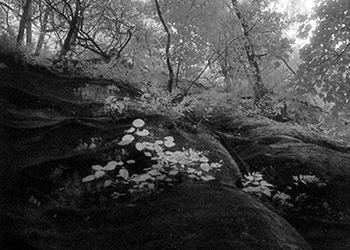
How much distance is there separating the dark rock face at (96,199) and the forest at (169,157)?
13 millimetres

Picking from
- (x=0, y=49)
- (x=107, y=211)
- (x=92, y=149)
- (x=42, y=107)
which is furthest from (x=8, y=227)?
(x=0, y=49)

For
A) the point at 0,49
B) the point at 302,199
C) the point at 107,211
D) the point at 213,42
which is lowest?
the point at 107,211

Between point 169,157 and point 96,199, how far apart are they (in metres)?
0.89

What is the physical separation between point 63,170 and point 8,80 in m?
2.45

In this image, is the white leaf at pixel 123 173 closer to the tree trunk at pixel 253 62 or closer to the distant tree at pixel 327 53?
the distant tree at pixel 327 53

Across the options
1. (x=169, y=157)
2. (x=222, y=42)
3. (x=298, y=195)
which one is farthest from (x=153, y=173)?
(x=222, y=42)

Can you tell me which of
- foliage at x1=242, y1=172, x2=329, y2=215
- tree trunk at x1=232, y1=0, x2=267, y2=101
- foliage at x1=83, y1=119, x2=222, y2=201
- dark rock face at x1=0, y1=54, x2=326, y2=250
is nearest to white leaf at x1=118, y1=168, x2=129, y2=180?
foliage at x1=83, y1=119, x2=222, y2=201

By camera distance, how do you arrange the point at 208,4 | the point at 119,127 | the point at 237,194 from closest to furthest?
1. the point at 237,194
2. the point at 119,127
3. the point at 208,4

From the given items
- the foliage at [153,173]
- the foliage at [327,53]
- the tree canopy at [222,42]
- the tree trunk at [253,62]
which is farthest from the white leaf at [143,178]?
the tree trunk at [253,62]

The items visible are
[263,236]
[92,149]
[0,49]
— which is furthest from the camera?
[0,49]

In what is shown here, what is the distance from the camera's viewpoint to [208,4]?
739 centimetres

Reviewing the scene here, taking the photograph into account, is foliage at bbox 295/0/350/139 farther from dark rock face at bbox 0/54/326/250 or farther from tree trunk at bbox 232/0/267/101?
dark rock face at bbox 0/54/326/250

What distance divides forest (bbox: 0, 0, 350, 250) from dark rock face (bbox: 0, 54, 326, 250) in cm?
1

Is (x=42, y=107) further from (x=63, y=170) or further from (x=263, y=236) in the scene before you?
(x=263, y=236)
